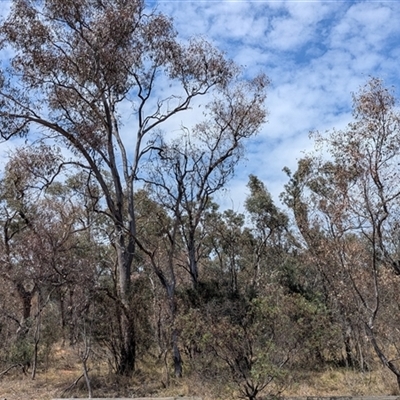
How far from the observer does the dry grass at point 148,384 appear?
28.5 ft

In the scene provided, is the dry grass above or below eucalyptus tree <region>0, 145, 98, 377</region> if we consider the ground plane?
below

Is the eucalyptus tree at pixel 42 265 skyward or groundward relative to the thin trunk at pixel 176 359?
skyward

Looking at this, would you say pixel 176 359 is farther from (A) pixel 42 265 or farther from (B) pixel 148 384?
(A) pixel 42 265

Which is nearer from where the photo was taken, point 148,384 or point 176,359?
point 148,384

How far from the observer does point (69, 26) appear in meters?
13.1

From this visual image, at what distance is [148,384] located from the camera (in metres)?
11.2

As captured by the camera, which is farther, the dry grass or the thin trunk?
the thin trunk

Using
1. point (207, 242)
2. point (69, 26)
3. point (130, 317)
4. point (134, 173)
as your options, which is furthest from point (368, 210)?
point (207, 242)

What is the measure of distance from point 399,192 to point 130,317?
22.3 feet

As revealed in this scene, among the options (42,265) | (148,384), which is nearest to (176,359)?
(148,384)

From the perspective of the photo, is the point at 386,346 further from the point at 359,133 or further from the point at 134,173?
the point at 134,173

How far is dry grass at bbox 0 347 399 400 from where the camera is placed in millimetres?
8672

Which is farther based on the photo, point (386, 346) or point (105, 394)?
point (105, 394)

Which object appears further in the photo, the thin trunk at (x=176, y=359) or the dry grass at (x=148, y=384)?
the thin trunk at (x=176, y=359)
